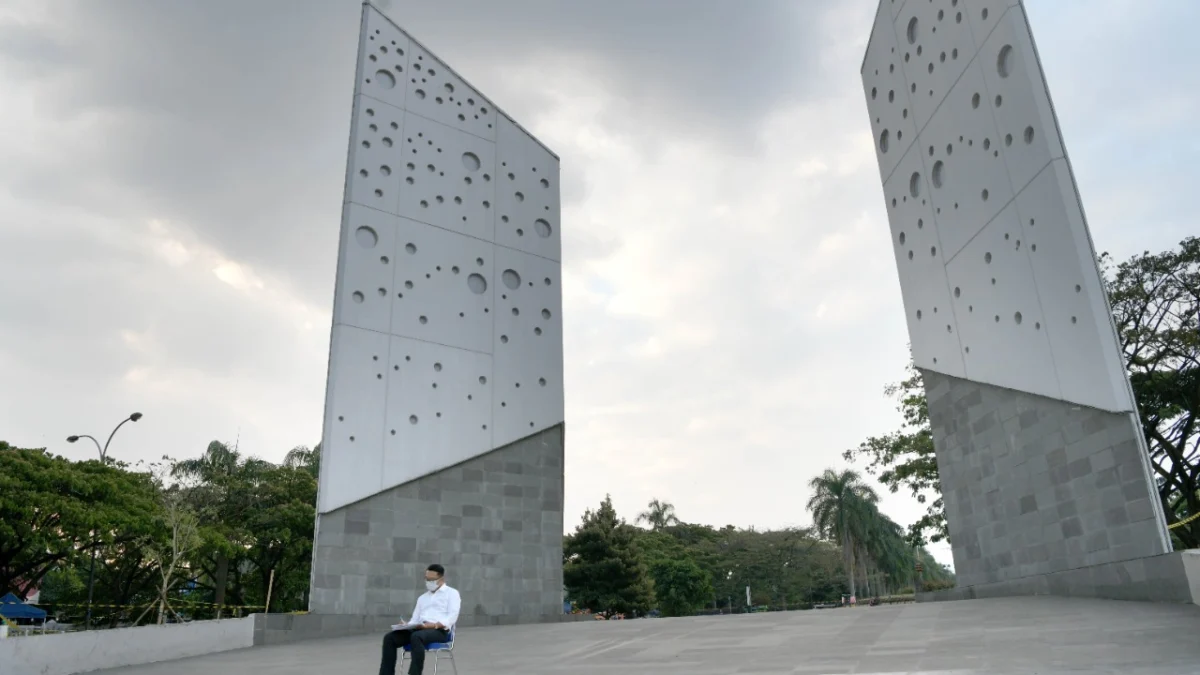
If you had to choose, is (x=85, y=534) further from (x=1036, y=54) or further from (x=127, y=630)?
(x=1036, y=54)

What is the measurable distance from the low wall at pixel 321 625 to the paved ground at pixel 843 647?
36.4 inches

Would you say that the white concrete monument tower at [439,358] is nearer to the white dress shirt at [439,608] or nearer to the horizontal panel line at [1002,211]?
the horizontal panel line at [1002,211]

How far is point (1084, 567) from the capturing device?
35.9 feet

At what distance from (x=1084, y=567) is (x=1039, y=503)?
1195 millimetres

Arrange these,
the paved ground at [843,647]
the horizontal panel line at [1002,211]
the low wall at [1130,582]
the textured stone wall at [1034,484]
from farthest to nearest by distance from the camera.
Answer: the horizontal panel line at [1002,211] → the textured stone wall at [1034,484] → the low wall at [1130,582] → the paved ground at [843,647]

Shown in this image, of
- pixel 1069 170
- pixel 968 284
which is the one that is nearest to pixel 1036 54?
pixel 1069 170

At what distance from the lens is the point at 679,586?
36.6m

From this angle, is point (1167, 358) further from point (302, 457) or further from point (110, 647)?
point (302, 457)

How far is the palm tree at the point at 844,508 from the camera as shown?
3744cm

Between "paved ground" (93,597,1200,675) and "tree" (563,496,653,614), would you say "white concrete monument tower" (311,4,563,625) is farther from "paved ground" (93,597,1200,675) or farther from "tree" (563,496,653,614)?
"tree" (563,496,653,614)

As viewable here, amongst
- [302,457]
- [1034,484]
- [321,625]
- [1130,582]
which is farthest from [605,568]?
[1130,582]

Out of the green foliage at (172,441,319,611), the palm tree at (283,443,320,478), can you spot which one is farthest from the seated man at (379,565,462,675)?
the palm tree at (283,443,320,478)

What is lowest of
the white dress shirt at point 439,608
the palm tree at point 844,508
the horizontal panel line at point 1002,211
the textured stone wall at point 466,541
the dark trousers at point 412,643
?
the dark trousers at point 412,643

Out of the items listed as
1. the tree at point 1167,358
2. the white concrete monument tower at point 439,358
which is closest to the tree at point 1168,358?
the tree at point 1167,358
